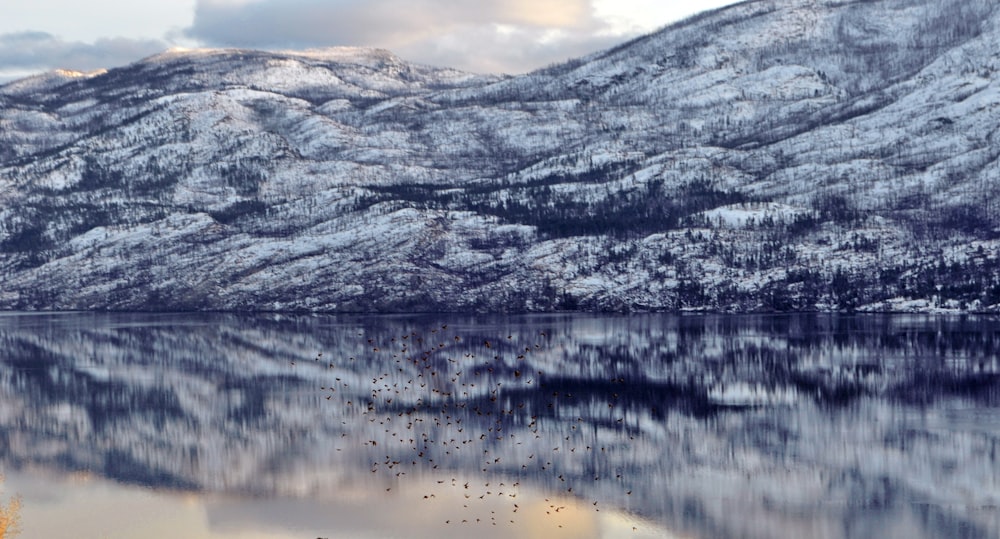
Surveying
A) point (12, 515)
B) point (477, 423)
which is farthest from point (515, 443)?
point (12, 515)

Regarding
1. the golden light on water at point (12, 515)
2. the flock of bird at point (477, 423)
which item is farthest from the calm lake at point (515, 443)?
the golden light on water at point (12, 515)

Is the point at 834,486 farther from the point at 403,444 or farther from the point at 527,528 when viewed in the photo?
the point at 403,444

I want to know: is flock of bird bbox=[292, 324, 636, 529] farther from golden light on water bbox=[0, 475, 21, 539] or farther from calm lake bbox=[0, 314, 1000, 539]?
golden light on water bbox=[0, 475, 21, 539]

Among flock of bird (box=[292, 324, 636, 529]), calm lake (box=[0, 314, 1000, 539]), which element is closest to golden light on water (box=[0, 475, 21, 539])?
calm lake (box=[0, 314, 1000, 539])

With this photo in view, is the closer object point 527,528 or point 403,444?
point 527,528

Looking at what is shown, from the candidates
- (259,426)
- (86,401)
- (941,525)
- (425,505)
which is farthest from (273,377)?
(941,525)

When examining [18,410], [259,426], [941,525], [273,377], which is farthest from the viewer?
[273,377]

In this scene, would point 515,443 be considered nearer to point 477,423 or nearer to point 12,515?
point 477,423
